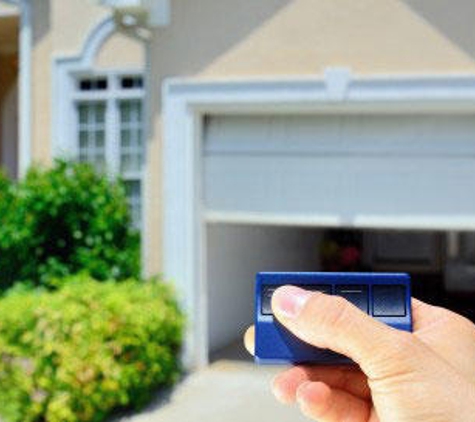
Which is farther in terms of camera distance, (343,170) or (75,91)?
(75,91)

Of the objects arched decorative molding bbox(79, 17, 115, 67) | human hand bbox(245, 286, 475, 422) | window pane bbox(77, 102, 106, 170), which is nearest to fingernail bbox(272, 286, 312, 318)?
human hand bbox(245, 286, 475, 422)

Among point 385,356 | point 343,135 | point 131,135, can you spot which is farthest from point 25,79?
point 385,356

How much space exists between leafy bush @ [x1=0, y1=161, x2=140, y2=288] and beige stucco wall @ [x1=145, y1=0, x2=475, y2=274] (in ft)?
2.27

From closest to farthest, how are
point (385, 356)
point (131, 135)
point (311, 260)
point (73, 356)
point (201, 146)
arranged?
1. point (385, 356)
2. point (73, 356)
3. point (201, 146)
4. point (131, 135)
5. point (311, 260)

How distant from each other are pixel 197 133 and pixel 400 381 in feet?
22.1

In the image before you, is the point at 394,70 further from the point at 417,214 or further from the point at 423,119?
the point at 417,214

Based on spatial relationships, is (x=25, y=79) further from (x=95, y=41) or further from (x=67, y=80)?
(x=95, y=41)

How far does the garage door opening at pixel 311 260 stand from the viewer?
8.88m

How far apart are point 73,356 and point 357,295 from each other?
507 centimetres

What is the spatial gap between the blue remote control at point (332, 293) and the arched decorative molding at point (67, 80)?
858 centimetres

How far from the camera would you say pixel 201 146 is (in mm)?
8227

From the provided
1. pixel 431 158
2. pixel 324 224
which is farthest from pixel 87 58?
pixel 431 158

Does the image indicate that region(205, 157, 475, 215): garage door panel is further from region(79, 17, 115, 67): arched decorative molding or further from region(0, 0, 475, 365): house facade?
region(79, 17, 115, 67): arched decorative molding

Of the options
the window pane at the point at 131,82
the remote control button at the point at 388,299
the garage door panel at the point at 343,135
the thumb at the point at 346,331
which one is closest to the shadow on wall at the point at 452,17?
the garage door panel at the point at 343,135
